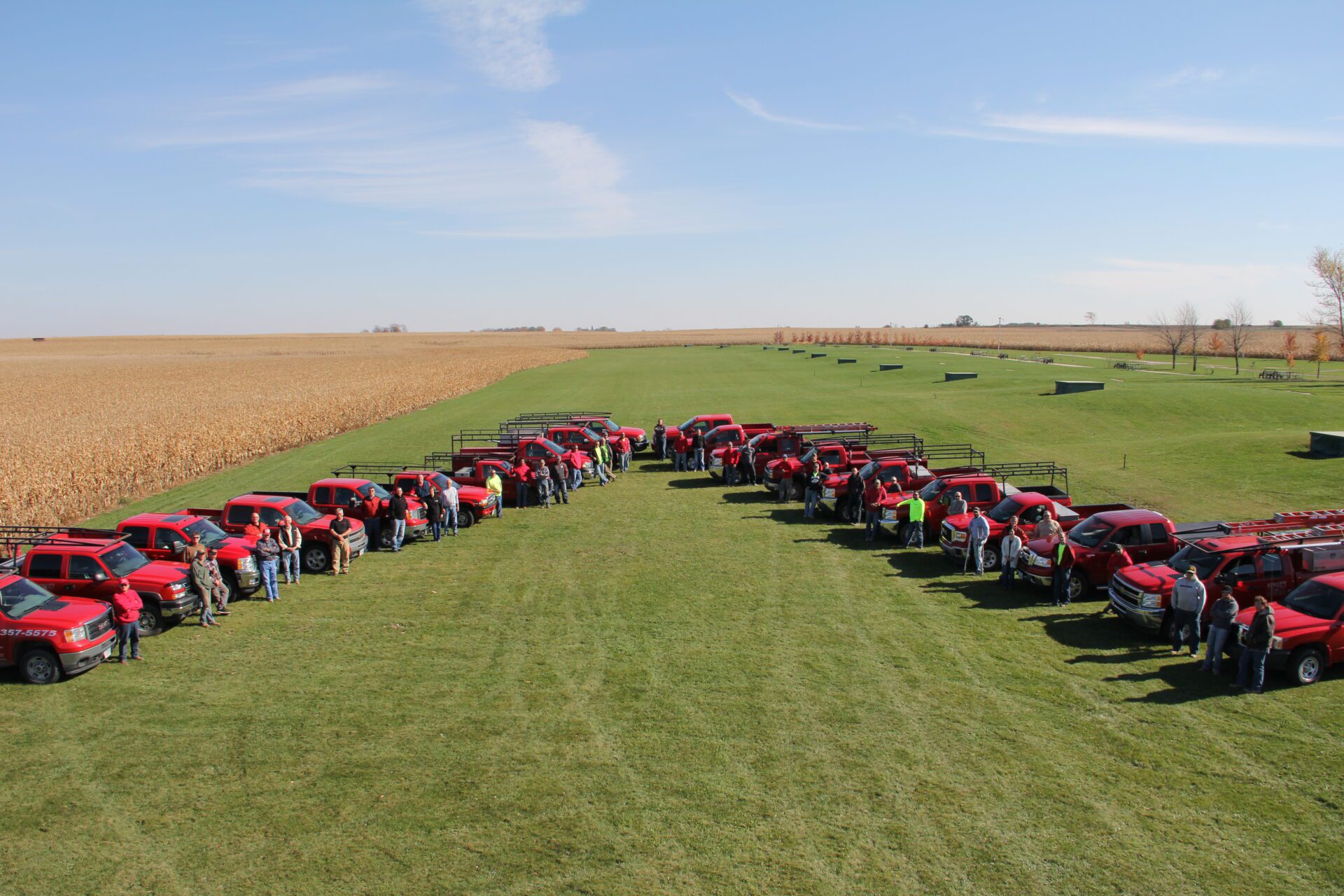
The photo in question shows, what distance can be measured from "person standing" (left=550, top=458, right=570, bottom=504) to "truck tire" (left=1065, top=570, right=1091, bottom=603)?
565 inches

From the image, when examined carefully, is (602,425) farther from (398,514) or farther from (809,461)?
(398,514)

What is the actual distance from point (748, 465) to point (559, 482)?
627 cm

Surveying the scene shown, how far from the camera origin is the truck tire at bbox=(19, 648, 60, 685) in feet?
39.8

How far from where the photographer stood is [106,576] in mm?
13992

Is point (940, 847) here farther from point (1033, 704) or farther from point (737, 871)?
point (1033, 704)

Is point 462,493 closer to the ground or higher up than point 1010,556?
higher up

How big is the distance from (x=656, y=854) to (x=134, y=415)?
141ft

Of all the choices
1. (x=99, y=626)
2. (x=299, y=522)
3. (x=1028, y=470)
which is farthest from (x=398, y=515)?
(x=1028, y=470)

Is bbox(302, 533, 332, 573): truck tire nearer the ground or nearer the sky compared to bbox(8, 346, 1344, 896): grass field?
nearer the sky

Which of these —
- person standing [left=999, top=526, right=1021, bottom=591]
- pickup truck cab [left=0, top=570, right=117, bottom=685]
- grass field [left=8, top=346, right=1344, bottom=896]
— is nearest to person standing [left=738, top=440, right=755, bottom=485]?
grass field [left=8, top=346, right=1344, bottom=896]

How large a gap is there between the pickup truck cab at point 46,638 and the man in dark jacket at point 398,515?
24.2 ft

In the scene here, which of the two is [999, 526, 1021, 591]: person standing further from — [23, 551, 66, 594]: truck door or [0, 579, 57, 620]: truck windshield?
[23, 551, 66, 594]: truck door

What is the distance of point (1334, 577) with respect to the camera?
12.3 metres

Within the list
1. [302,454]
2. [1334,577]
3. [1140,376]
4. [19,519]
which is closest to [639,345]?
[1140,376]
